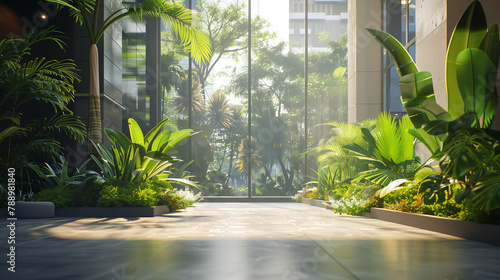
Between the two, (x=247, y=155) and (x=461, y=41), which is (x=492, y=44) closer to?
(x=461, y=41)

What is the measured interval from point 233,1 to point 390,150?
42.1ft

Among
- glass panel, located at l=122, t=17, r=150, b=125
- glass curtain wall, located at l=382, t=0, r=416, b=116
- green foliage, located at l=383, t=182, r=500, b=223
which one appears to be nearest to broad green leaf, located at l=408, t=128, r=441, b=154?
green foliage, located at l=383, t=182, r=500, b=223

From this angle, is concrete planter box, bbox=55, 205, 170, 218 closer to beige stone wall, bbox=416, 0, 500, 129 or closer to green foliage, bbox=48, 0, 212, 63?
green foliage, bbox=48, 0, 212, 63

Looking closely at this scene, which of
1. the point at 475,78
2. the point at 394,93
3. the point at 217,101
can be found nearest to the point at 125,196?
the point at 475,78

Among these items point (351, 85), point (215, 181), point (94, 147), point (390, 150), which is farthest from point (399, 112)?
point (94, 147)

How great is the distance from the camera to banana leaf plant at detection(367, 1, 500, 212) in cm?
465

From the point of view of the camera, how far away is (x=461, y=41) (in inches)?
225

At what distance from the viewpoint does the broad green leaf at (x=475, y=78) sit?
5215 millimetres

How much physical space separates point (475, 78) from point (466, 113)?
0.55 meters

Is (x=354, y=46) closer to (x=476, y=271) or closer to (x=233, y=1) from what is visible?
(x=233, y=1)

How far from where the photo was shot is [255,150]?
1742 centimetres

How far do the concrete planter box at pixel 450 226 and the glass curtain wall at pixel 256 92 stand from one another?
34.5ft

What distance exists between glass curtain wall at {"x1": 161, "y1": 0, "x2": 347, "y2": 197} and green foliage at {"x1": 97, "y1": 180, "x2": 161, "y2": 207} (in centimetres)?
833

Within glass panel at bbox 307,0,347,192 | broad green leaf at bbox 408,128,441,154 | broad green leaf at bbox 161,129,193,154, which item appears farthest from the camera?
glass panel at bbox 307,0,347,192
